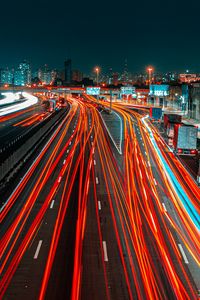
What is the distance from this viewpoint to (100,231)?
20.6m

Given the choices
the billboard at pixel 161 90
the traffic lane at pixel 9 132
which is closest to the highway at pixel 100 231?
the traffic lane at pixel 9 132

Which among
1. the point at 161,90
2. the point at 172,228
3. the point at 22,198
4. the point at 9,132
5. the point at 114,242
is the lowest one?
the point at 9,132

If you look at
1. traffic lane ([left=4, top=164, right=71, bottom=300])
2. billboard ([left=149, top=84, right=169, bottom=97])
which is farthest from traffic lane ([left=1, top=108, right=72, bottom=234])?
billboard ([left=149, top=84, right=169, bottom=97])

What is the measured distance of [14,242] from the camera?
61.6ft

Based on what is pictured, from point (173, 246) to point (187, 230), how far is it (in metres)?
2.48

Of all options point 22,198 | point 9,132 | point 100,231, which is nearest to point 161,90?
point 9,132

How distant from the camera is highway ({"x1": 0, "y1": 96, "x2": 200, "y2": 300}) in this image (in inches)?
597

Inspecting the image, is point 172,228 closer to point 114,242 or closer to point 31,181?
point 114,242

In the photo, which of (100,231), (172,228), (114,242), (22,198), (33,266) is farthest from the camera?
(22,198)

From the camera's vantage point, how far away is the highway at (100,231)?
1517 centimetres

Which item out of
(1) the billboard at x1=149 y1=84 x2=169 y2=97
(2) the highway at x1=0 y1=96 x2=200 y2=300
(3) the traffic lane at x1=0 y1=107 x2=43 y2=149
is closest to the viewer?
(2) the highway at x1=0 y1=96 x2=200 y2=300

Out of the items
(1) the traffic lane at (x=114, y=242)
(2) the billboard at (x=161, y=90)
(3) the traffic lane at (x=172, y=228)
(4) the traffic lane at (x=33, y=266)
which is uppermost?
(2) the billboard at (x=161, y=90)

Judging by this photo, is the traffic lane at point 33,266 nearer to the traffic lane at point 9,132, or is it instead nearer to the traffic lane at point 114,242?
the traffic lane at point 114,242

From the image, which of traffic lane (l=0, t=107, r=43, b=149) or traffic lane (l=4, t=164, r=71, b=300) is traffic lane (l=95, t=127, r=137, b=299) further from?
traffic lane (l=0, t=107, r=43, b=149)
